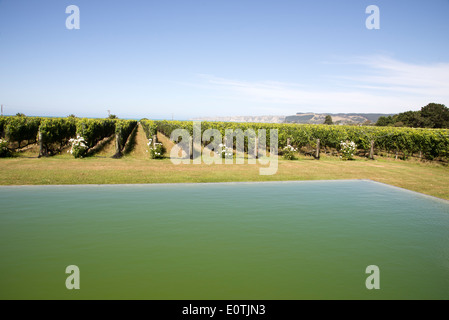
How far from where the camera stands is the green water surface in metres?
4.86

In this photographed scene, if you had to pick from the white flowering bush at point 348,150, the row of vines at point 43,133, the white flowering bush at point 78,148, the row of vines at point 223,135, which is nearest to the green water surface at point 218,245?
the white flowering bush at point 78,148

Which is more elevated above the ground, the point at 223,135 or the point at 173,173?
the point at 223,135

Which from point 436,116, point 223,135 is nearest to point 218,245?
point 223,135

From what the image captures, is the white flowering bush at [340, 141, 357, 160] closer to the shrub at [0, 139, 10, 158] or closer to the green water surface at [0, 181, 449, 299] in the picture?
the green water surface at [0, 181, 449, 299]

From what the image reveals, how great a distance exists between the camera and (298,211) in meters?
8.95

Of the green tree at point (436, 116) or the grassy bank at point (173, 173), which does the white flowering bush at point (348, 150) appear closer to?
the grassy bank at point (173, 173)

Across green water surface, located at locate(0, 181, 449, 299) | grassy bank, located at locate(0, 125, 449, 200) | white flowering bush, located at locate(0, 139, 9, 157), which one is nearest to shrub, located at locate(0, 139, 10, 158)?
white flowering bush, located at locate(0, 139, 9, 157)

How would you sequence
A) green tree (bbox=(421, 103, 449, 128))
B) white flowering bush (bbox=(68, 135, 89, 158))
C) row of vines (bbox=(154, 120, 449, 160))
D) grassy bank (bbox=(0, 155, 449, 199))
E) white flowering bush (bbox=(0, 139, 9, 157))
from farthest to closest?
green tree (bbox=(421, 103, 449, 128)) < row of vines (bbox=(154, 120, 449, 160)) < white flowering bush (bbox=(68, 135, 89, 158)) < white flowering bush (bbox=(0, 139, 9, 157)) < grassy bank (bbox=(0, 155, 449, 199))

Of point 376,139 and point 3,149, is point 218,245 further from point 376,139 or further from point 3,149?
point 376,139

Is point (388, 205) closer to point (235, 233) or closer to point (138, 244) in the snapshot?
point (235, 233)

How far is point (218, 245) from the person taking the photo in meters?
6.43

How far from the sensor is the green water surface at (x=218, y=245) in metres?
4.86

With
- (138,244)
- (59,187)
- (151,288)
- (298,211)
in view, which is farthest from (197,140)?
(151,288)
